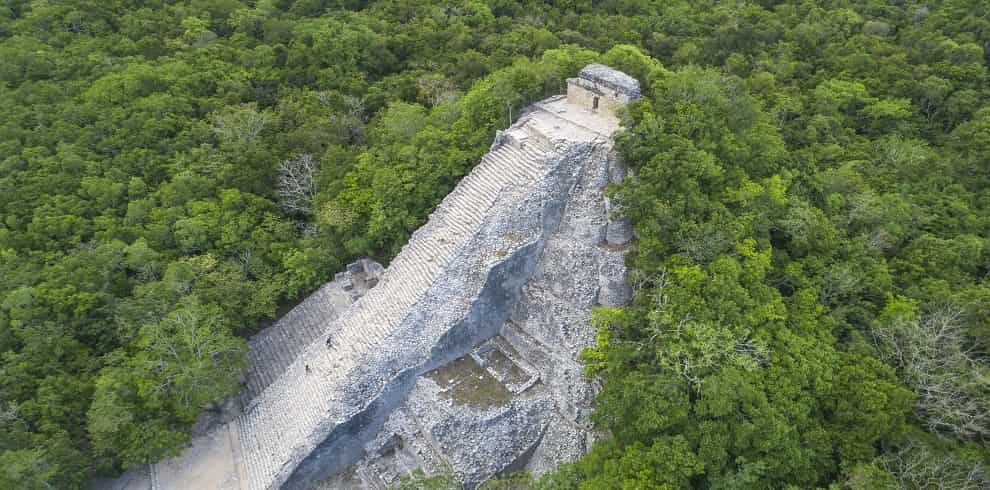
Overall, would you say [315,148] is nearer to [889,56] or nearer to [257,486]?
[257,486]

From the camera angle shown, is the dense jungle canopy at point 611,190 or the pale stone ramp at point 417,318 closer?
the dense jungle canopy at point 611,190

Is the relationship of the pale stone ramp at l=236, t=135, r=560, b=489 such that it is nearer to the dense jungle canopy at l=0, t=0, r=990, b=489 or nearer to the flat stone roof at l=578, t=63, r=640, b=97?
the dense jungle canopy at l=0, t=0, r=990, b=489

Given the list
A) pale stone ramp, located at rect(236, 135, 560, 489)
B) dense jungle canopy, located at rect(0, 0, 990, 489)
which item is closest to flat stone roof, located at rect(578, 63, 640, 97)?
dense jungle canopy, located at rect(0, 0, 990, 489)

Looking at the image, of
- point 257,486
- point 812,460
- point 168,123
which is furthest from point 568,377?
point 168,123

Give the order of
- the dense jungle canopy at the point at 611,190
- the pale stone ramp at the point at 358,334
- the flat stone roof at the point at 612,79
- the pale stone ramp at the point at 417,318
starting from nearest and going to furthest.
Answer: the dense jungle canopy at the point at 611,190 → the pale stone ramp at the point at 417,318 → the pale stone ramp at the point at 358,334 → the flat stone roof at the point at 612,79

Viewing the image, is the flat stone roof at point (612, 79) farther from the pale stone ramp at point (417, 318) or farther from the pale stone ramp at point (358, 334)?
the pale stone ramp at point (358, 334)

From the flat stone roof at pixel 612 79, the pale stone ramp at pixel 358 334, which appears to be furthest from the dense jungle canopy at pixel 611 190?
the pale stone ramp at pixel 358 334

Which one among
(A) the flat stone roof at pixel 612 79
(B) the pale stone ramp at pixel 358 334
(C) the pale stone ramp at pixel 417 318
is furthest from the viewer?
(A) the flat stone roof at pixel 612 79
